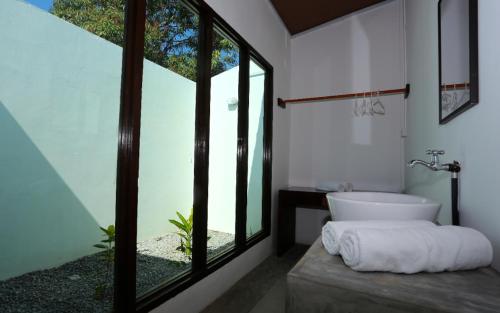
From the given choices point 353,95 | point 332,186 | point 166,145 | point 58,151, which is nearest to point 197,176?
point 166,145

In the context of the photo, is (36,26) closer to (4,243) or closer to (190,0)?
(4,243)

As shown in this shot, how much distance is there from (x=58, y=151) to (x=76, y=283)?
51cm

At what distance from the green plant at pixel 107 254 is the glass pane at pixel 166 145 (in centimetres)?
15

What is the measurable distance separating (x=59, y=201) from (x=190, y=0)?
4.09 feet

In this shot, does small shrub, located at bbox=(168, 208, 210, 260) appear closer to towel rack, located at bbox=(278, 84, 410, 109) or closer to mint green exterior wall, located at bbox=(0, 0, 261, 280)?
mint green exterior wall, located at bbox=(0, 0, 261, 280)

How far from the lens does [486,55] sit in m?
0.80

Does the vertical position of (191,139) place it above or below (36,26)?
below

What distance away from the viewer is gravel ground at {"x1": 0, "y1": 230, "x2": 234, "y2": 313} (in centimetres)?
86

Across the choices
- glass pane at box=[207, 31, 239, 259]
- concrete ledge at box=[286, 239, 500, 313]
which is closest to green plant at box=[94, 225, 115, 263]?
glass pane at box=[207, 31, 239, 259]

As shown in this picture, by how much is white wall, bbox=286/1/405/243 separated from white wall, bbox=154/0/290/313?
0.19 m

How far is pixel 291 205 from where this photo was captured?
2.61m

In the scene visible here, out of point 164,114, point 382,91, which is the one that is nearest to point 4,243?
point 164,114

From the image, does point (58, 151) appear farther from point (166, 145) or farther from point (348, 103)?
point (348, 103)

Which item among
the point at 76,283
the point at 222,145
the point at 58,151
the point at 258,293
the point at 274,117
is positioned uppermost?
the point at 274,117
